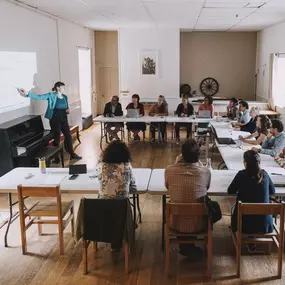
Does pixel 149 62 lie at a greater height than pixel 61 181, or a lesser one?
greater

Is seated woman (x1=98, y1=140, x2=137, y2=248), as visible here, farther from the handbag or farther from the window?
the window

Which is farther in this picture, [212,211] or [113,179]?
[113,179]

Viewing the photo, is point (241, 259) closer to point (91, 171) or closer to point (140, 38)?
point (91, 171)

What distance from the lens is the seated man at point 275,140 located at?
5.07 meters

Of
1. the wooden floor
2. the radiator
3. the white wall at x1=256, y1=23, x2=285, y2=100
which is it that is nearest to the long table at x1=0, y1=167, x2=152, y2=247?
the wooden floor

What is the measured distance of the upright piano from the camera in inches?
232

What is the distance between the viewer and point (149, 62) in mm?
11477

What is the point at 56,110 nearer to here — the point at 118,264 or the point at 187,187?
the point at 118,264

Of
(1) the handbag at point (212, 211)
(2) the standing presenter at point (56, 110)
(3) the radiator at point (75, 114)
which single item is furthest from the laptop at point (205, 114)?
(1) the handbag at point (212, 211)

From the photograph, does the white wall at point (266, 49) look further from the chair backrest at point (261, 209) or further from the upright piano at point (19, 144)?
the chair backrest at point (261, 209)

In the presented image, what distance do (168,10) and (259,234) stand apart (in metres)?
5.16

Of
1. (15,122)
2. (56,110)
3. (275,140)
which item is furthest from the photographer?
(56,110)

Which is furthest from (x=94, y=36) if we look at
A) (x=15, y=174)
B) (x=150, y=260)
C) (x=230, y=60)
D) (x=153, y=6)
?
(x=150, y=260)

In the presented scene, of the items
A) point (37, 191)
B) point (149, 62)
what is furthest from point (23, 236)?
point (149, 62)
